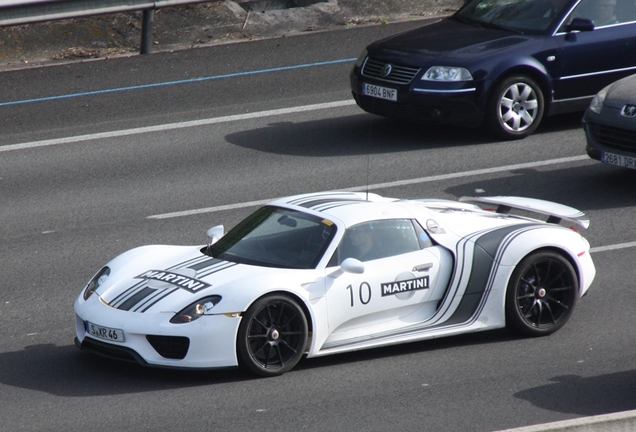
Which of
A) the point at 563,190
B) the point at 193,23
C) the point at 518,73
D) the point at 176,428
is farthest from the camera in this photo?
the point at 193,23

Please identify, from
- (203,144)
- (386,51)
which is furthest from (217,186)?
(386,51)

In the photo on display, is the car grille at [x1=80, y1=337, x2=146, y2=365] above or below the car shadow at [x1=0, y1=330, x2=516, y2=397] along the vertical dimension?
above

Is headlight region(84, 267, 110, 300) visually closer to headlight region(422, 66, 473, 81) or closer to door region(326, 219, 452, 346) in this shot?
door region(326, 219, 452, 346)

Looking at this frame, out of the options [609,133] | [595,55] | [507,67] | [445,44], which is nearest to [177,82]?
[445,44]

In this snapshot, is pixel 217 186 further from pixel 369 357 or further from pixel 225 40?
pixel 225 40

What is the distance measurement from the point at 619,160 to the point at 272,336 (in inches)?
215

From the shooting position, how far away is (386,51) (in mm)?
13695

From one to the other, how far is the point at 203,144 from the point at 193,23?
5000 millimetres

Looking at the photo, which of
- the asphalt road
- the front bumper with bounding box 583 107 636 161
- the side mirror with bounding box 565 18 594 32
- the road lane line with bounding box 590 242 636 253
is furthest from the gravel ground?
the road lane line with bounding box 590 242 636 253

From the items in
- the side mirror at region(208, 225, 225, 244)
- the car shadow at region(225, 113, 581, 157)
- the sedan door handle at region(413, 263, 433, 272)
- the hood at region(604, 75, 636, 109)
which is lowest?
the car shadow at region(225, 113, 581, 157)

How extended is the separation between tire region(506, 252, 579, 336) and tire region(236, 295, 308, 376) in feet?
5.68

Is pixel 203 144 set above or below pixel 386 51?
below

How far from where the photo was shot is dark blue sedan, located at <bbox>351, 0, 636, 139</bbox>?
13.2 m

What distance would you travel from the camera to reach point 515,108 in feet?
44.0
